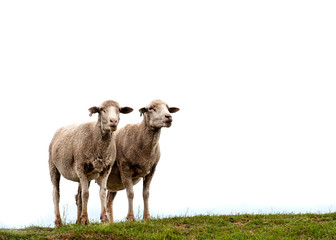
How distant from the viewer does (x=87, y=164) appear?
49.3 ft

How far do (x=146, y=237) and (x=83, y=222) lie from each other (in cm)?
300

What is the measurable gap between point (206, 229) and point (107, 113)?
468 cm

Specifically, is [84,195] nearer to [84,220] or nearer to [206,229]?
[84,220]

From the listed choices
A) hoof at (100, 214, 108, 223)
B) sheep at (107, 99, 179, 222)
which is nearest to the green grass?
hoof at (100, 214, 108, 223)

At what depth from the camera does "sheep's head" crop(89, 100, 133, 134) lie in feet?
47.8

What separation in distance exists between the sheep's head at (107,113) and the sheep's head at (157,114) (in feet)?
4.43

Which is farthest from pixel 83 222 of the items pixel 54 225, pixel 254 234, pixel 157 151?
pixel 254 234

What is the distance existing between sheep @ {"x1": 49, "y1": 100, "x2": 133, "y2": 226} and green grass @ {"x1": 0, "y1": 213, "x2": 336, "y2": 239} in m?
1.43


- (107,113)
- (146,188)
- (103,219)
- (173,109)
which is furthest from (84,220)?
(173,109)

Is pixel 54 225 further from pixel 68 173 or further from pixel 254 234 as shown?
pixel 254 234

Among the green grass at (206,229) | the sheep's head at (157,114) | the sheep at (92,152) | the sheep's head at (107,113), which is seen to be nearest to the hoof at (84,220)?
the sheep at (92,152)

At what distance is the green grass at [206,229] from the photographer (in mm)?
12805

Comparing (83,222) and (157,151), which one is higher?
(157,151)

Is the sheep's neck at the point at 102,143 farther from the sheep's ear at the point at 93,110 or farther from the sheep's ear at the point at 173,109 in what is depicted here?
the sheep's ear at the point at 173,109
